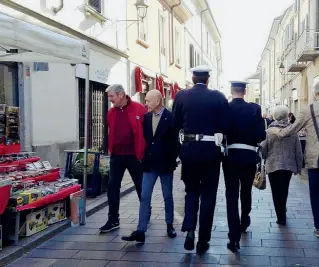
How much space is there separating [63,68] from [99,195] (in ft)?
12.4

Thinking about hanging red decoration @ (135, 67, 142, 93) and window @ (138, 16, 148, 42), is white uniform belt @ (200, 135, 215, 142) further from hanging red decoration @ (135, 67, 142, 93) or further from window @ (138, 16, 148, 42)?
window @ (138, 16, 148, 42)

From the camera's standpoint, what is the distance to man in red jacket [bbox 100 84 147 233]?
5641 mm

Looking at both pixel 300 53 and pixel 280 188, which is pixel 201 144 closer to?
pixel 280 188

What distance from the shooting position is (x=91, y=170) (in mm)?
8000

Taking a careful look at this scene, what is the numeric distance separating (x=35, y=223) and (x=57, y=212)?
527mm

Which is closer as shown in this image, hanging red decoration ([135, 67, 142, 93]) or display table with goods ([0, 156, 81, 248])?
display table with goods ([0, 156, 81, 248])

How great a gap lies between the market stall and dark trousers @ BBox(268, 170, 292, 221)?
8.33 ft

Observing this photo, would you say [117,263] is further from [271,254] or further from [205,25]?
[205,25]

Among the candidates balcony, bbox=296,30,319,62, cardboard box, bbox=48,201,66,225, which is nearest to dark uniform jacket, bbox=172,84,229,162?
cardboard box, bbox=48,201,66,225

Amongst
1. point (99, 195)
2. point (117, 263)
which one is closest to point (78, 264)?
point (117, 263)

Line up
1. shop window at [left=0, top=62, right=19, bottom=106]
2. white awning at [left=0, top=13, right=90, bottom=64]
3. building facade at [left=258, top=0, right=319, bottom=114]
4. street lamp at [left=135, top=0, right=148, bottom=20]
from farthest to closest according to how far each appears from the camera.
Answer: building facade at [left=258, top=0, right=319, bottom=114] → street lamp at [left=135, top=0, right=148, bottom=20] → shop window at [left=0, top=62, right=19, bottom=106] → white awning at [left=0, top=13, right=90, bottom=64]

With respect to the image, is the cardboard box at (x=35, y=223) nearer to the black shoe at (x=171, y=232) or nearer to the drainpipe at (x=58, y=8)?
the black shoe at (x=171, y=232)

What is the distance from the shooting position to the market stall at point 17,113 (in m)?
4.61

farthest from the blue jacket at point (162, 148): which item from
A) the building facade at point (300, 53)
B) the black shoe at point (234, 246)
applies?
the building facade at point (300, 53)
